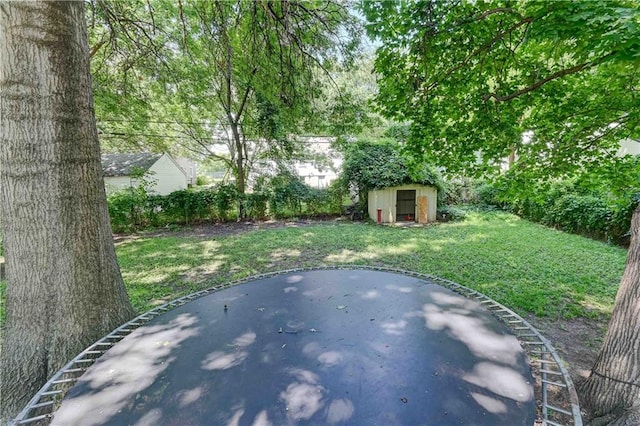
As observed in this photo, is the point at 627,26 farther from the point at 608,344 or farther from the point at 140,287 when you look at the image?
the point at 140,287

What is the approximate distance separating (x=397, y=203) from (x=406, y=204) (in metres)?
0.35

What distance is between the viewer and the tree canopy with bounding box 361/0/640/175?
263 cm

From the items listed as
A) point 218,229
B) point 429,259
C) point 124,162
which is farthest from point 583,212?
point 124,162

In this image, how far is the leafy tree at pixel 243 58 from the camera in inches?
145

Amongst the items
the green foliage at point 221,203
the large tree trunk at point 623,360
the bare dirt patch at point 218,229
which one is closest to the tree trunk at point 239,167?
the green foliage at point 221,203

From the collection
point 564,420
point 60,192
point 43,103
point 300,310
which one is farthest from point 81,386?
point 564,420

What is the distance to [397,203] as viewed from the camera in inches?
392

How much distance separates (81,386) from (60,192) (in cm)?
141

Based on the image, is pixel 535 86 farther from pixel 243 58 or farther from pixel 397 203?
pixel 397 203

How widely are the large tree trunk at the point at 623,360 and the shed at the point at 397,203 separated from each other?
7.66 m

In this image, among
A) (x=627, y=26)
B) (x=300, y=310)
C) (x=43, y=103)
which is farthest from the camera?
(x=300, y=310)

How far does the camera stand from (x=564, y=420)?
2002mm

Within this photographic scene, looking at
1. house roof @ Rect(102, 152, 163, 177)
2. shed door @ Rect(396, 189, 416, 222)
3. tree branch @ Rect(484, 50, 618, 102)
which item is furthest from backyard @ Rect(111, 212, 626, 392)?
house roof @ Rect(102, 152, 163, 177)

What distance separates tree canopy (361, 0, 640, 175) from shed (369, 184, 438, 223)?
6171 mm
